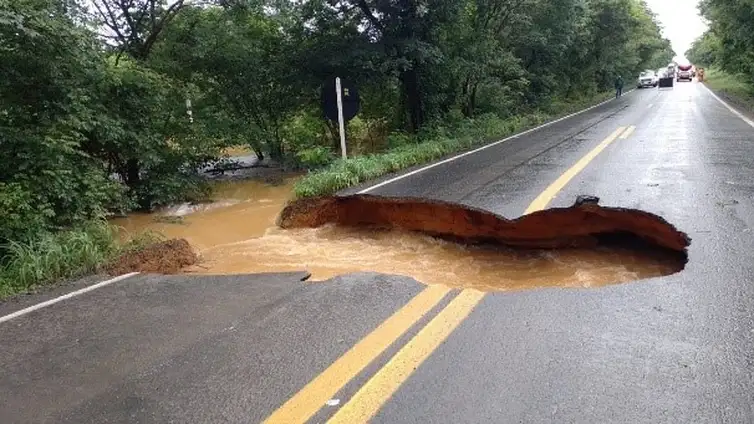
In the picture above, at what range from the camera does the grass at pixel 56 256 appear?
5430mm

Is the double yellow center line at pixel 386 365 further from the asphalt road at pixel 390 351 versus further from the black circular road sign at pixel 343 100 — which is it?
the black circular road sign at pixel 343 100

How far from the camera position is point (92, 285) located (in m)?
5.29

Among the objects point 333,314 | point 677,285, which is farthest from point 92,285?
point 677,285

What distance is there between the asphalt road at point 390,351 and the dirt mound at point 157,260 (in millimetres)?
525

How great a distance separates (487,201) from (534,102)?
1966cm

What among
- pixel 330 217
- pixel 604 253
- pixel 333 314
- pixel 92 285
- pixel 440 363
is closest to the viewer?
pixel 440 363

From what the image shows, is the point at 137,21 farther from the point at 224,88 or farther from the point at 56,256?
the point at 56,256

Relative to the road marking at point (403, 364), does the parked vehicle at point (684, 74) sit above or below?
above

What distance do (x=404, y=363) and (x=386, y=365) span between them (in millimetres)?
100

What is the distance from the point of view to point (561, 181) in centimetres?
830

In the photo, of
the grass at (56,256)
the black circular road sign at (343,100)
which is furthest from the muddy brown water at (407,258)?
the black circular road sign at (343,100)

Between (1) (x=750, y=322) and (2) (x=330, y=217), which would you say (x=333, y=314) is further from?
(2) (x=330, y=217)

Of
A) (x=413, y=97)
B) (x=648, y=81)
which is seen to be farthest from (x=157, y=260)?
(x=648, y=81)

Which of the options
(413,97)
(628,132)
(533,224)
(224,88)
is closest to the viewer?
(533,224)
